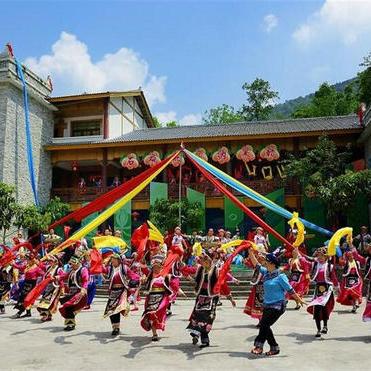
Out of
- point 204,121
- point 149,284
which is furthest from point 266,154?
point 204,121

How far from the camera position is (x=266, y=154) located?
21875 mm

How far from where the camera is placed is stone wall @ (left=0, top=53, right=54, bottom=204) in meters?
21.8

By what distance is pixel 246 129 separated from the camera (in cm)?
2403

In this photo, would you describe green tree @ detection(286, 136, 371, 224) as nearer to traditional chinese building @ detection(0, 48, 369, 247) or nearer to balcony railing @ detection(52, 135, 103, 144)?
traditional chinese building @ detection(0, 48, 369, 247)

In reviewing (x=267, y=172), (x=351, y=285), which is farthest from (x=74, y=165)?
(x=351, y=285)

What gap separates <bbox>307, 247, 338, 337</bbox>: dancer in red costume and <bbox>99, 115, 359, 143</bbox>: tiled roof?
13463 mm

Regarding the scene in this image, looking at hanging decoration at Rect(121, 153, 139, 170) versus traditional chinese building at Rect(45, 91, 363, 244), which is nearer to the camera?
traditional chinese building at Rect(45, 91, 363, 244)

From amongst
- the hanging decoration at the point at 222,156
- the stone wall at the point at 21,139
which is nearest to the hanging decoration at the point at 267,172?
the hanging decoration at the point at 222,156

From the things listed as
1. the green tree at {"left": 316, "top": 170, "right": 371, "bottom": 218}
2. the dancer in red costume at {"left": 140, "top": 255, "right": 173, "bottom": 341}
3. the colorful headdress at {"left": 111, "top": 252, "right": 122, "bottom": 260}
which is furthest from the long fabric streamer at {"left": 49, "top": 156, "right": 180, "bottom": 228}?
the green tree at {"left": 316, "top": 170, "right": 371, "bottom": 218}

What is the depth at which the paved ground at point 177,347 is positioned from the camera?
6250 millimetres

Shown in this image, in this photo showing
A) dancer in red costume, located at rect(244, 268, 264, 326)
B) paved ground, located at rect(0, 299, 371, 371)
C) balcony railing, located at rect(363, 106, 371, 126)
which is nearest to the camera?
paved ground, located at rect(0, 299, 371, 371)

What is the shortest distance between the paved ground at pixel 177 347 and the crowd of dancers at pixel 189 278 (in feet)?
0.96

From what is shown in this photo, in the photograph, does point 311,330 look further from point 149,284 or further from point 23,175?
point 23,175

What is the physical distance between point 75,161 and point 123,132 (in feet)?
11.5
